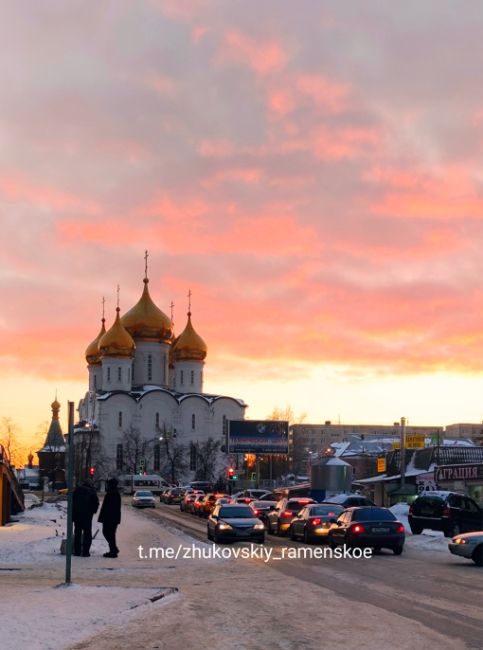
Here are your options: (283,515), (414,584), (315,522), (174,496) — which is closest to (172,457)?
(174,496)

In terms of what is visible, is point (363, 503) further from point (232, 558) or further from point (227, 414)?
point (227, 414)

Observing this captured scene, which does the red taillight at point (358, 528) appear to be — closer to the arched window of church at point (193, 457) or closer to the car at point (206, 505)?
the car at point (206, 505)

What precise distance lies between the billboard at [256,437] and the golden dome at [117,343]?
1060 inches

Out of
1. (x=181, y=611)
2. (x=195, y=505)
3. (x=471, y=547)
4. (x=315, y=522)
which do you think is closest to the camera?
(x=181, y=611)

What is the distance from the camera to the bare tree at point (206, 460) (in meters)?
116

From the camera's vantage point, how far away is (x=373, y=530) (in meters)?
25.5

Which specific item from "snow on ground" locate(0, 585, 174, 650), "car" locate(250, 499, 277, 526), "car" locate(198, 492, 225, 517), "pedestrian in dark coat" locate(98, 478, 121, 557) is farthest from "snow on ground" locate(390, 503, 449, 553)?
"car" locate(198, 492, 225, 517)

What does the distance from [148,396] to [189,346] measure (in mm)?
8205

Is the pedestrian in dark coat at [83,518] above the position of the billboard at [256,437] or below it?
below

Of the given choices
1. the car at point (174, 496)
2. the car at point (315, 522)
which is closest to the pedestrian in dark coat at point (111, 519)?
the car at point (315, 522)

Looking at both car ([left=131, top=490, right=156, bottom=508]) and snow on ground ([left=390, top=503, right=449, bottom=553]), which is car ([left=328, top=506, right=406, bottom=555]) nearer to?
snow on ground ([left=390, top=503, right=449, bottom=553])

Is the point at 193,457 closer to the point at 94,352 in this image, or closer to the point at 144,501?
the point at 94,352

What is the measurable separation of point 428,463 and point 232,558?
40.0 meters

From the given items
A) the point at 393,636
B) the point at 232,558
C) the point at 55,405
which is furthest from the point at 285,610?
the point at 55,405
